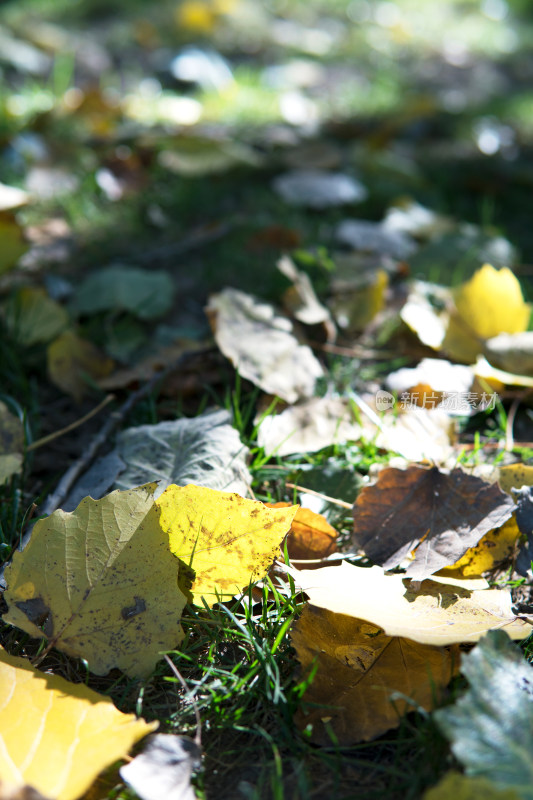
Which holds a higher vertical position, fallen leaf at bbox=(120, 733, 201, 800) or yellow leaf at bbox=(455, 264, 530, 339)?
yellow leaf at bbox=(455, 264, 530, 339)

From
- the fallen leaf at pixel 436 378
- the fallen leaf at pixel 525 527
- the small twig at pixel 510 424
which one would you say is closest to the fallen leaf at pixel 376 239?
the fallen leaf at pixel 436 378

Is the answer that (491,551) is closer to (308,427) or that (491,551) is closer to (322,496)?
(322,496)

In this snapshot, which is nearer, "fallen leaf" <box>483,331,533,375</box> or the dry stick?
the dry stick

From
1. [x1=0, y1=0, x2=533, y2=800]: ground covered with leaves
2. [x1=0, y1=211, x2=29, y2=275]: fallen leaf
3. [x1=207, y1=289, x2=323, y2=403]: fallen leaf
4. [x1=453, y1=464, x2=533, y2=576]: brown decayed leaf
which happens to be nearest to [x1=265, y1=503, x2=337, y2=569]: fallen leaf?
[x1=0, y1=0, x2=533, y2=800]: ground covered with leaves

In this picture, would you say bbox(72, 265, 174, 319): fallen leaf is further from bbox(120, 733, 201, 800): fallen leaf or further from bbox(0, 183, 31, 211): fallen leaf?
bbox(120, 733, 201, 800): fallen leaf

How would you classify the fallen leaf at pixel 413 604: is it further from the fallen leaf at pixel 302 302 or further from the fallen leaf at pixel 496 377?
the fallen leaf at pixel 302 302

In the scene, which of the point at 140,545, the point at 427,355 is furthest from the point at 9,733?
the point at 427,355

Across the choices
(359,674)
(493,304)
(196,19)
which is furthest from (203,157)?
(196,19)
